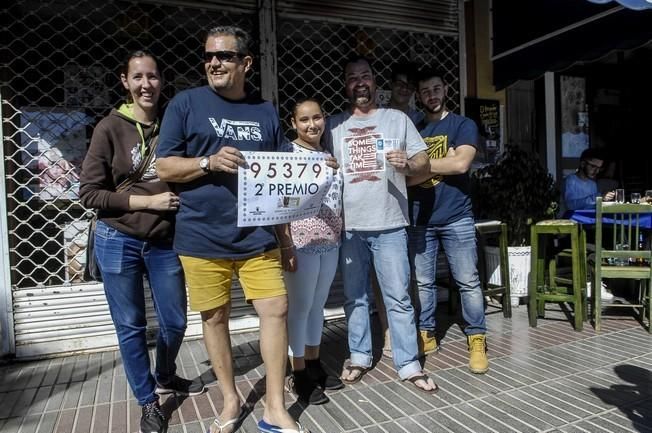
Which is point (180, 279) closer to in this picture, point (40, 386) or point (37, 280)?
point (40, 386)

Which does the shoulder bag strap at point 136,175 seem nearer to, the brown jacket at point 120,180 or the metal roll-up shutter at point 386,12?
the brown jacket at point 120,180

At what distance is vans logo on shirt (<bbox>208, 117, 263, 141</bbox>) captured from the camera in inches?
95.8

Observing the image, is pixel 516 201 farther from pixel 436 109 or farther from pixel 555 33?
pixel 436 109

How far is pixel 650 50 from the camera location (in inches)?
271

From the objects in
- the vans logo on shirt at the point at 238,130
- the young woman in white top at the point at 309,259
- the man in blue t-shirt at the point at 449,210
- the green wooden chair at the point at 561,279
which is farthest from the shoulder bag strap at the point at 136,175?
the green wooden chair at the point at 561,279

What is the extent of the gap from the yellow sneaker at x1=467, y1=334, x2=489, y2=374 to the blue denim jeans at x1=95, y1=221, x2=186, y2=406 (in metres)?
2.03

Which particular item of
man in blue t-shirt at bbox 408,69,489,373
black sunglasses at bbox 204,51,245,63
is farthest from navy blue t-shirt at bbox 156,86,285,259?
man in blue t-shirt at bbox 408,69,489,373

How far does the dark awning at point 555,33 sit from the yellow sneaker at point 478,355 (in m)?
2.71

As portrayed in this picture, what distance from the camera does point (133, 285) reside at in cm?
266

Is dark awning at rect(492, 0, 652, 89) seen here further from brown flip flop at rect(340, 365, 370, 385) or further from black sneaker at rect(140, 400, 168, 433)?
black sneaker at rect(140, 400, 168, 433)

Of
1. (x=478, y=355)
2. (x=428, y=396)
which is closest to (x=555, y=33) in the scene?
(x=478, y=355)

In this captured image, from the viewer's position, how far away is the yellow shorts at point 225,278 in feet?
8.07

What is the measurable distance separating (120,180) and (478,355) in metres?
2.53

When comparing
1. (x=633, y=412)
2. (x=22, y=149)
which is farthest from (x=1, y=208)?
(x=633, y=412)
